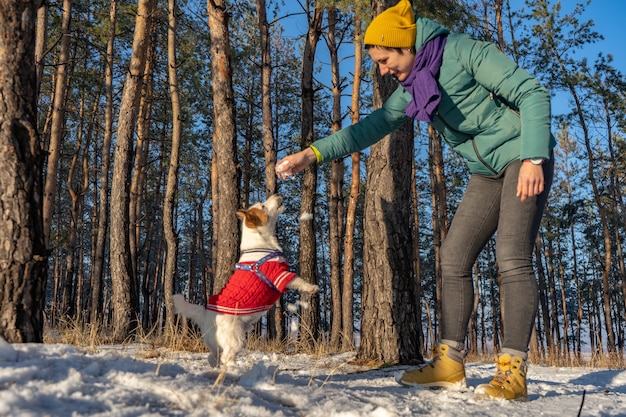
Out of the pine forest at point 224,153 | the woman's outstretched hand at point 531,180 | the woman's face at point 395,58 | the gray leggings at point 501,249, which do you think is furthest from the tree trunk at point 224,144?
the woman's outstretched hand at point 531,180

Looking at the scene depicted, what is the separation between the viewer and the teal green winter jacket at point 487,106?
2.65m

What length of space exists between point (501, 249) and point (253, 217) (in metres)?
1.97

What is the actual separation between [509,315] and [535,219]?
57 centimetres

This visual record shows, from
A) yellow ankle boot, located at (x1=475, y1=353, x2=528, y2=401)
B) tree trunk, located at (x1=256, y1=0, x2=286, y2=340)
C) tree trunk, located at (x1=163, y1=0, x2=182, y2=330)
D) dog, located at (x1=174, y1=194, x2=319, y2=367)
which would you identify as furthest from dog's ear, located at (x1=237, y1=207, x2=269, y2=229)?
tree trunk, located at (x1=163, y1=0, x2=182, y2=330)

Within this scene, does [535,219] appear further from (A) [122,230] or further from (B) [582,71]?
(B) [582,71]

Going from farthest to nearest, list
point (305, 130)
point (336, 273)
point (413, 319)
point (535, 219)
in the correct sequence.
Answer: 1. point (336, 273)
2. point (305, 130)
3. point (413, 319)
4. point (535, 219)

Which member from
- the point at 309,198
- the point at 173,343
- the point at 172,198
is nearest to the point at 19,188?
the point at 173,343

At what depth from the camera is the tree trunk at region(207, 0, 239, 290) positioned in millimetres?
7754

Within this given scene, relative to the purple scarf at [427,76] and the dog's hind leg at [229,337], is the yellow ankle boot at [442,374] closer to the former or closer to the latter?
the dog's hind leg at [229,337]

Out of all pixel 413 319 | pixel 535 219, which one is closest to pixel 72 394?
pixel 535 219

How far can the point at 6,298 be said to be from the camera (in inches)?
113

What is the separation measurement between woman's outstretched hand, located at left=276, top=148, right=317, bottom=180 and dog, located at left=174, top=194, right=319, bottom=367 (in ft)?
2.88

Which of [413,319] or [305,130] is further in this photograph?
[305,130]

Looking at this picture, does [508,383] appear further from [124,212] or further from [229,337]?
[124,212]
